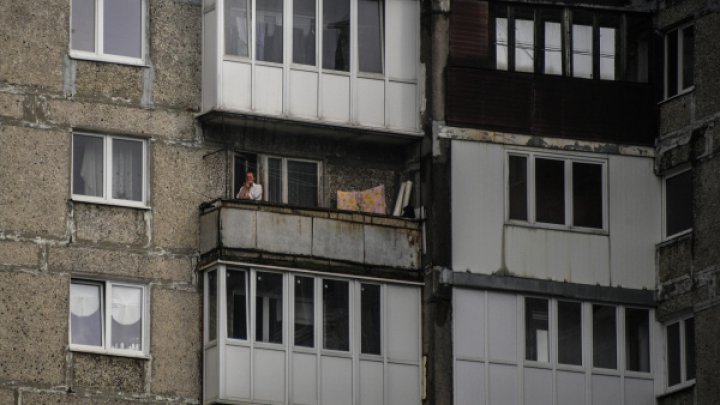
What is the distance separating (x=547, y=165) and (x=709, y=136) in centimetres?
362

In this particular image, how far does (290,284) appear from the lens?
58.4 m

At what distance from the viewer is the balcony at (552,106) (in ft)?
199

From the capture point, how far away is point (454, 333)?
5941cm

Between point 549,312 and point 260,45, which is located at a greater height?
point 260,45

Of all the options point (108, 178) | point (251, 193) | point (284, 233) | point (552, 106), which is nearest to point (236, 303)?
point (284, 233)

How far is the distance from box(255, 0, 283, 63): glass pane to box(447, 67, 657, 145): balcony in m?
3.84

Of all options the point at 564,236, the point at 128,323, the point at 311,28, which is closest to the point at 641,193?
the point at 564,236

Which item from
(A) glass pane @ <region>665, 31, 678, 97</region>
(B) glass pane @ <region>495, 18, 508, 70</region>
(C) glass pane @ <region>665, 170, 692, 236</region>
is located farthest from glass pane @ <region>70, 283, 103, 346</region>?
(A) glass pane @ <region>665, 31, 678, 97</region>

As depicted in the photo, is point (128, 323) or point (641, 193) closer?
point (128, 323)

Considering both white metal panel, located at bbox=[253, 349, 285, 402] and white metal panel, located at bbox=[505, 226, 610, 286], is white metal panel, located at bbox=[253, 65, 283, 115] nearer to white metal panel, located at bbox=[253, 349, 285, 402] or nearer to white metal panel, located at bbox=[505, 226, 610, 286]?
white metal panel, located at bbox=[253, 349, 285, 402]

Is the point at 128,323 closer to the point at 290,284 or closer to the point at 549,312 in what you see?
the point at 290,284

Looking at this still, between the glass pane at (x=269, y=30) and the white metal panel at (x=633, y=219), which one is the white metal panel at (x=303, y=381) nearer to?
the glass pane at (x=269, y=30)

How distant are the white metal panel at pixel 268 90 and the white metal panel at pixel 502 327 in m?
6.10

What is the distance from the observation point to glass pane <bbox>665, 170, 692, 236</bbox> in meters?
60.6
